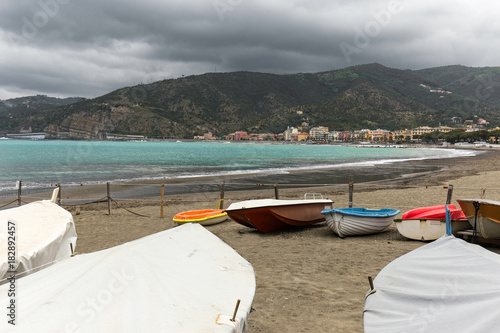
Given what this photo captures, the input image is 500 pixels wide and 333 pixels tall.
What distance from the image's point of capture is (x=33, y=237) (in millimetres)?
6188

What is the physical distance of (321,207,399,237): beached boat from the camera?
959 centimetres

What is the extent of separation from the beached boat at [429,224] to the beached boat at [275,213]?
2.69 meters

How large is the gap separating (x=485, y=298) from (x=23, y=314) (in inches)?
141

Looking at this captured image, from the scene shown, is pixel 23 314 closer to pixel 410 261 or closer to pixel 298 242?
pixel 410 261

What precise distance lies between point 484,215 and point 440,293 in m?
5.43

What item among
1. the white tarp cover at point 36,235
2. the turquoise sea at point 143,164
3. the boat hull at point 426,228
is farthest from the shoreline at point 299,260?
the turquoise sea at point 143,164

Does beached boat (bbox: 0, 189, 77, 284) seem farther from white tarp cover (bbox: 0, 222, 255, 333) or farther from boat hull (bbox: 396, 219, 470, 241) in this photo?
boat hull (bbox: 396, 219, 470, 241)

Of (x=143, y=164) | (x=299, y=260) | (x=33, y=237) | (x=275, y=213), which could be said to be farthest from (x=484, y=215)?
(x=143, y=164)

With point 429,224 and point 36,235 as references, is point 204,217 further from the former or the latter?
point 429,224

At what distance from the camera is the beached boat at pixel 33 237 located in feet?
17.1

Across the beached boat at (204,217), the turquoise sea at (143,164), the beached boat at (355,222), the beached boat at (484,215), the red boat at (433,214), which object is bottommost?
the turquoise sea at (143,164)

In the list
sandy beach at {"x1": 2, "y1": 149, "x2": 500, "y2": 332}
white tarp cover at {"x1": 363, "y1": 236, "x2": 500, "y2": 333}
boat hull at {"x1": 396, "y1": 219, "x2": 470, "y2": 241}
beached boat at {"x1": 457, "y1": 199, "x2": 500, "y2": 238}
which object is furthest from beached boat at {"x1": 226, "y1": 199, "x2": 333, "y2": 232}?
white tarp cover at {"x1": 363, "y1": 236, "x2": 500, "y2": 333}

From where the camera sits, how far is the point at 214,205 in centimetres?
1684

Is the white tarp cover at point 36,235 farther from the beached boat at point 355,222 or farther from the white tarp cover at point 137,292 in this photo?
the beached boat at point 355,222
